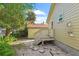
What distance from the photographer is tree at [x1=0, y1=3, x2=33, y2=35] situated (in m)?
3.97

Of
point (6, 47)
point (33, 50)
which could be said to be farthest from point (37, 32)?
point (6, 47)

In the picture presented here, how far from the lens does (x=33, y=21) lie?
4.06 metres

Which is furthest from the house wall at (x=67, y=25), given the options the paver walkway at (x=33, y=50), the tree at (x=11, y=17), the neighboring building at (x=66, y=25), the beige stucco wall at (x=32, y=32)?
the tree at (x=11, y=17)

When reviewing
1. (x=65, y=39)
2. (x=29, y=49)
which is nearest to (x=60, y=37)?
(x=65, y=39)

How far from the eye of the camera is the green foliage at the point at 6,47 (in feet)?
12.6

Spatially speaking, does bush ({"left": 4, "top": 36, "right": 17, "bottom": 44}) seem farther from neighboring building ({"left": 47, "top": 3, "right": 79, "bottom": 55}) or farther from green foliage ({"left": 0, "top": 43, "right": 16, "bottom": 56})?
neighboring building ({"left": 47, "top": 3, "right": 79, "bottom": 55})

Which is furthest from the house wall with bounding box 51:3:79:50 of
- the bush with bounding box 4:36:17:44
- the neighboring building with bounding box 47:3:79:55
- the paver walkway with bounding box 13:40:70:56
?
the bush with bounding box 4:36:17:44

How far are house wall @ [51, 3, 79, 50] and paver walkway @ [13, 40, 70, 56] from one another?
0.34 meters

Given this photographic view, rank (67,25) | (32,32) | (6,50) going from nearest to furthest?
1. (6,50)
2. (32,32)
3. (67,25)

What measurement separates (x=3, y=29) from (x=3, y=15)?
0.89 ft

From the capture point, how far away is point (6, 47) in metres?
3.95

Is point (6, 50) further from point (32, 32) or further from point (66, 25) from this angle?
point (66, 25)

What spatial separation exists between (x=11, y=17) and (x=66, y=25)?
4.13 feet

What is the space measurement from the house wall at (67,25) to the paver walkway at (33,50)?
1.12 feet
